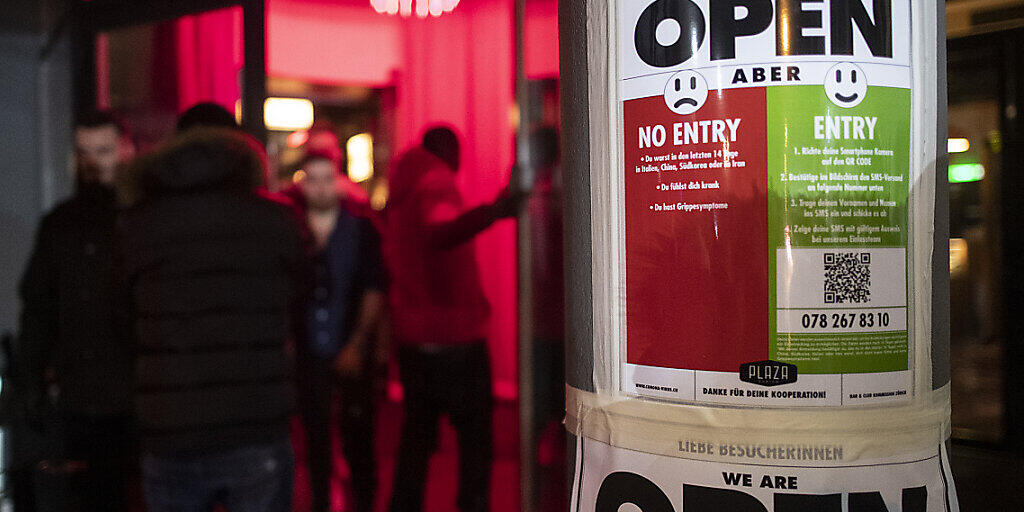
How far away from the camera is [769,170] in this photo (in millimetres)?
823

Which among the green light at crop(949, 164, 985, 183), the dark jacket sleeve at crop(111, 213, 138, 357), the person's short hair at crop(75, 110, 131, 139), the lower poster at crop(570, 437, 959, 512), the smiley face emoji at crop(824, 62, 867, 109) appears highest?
the person's short hair at crop(75, 110, 131, 139)

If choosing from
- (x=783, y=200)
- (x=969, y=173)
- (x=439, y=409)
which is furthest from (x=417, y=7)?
(x=783, y=200)

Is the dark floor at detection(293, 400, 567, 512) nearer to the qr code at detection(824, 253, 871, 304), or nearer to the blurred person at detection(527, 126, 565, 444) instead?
the blurred person at detection(527, 126, 565, 444)

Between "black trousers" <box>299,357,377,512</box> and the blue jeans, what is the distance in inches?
36.7

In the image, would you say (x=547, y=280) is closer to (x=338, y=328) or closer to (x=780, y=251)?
(x=338, y=328)

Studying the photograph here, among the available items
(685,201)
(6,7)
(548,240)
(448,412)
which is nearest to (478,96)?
(548,240)

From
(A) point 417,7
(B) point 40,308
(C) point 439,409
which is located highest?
(A) point 417,7

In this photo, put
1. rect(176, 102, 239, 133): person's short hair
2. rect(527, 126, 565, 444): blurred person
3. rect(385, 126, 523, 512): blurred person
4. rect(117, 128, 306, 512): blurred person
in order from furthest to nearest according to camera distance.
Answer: rect(527, 126, 565, 444): blurred person → rect(385, 126, 523, 512): blurred person → rect(176, 102, 239, 133): person's short hair → rect(117, 128, 306, 512): blurred person

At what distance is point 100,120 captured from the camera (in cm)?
283

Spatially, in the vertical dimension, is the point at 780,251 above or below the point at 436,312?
above

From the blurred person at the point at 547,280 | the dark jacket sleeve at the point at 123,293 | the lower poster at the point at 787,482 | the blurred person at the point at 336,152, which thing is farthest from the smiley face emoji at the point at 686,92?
the blurred person at the point at 547,280

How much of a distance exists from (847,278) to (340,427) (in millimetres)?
2532

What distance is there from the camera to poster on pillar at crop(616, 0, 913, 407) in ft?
2.71

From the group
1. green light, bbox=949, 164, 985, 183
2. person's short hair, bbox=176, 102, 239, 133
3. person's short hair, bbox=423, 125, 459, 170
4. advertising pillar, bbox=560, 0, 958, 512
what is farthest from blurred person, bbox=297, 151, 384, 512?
green light, bbox=949, 164, 985, 183
